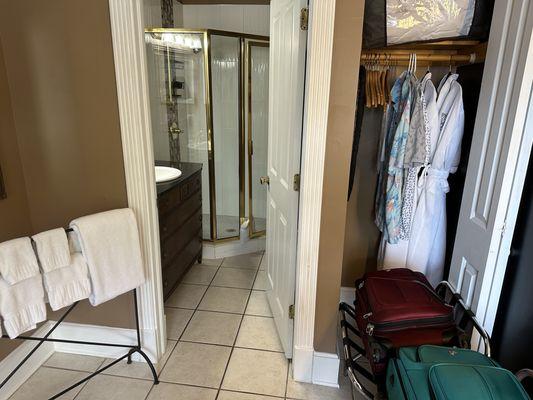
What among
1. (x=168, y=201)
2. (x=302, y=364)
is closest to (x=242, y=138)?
(x=168, y=201)

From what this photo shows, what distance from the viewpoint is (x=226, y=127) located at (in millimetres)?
3395

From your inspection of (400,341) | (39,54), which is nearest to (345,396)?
(400,341)

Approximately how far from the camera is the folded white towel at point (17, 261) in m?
1.30

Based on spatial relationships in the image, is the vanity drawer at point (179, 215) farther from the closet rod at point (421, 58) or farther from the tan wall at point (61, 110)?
the closet rod at point (421, 58)

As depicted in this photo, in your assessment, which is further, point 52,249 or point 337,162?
point 337,162

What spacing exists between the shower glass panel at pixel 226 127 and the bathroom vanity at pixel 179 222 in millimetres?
447

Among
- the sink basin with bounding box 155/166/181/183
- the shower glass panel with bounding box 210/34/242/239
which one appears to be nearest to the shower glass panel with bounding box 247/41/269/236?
the shower glass panel with bounding box 210/34/242/239

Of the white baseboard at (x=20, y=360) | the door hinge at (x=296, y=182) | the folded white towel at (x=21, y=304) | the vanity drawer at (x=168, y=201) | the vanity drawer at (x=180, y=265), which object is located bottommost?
the white baseboard at (x=20, y=360)

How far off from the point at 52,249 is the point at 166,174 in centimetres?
122

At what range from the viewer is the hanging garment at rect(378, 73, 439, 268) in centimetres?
186

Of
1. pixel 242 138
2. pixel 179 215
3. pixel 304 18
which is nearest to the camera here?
pixel 304 18

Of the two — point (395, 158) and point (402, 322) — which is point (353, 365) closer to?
point (402, 322)

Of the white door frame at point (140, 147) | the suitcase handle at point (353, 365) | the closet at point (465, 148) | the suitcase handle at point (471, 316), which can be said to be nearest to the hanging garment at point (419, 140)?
the closet at point (465, 148)

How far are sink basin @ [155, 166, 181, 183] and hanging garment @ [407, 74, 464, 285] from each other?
158cm
